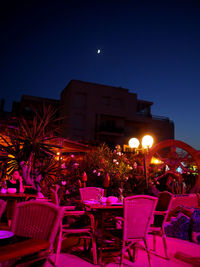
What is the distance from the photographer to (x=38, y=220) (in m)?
2.11

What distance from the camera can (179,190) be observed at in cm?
914

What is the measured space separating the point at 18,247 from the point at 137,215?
212 centimetres

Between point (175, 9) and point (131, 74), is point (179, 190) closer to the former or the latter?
point (175, 9)

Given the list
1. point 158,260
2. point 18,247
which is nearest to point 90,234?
point 158,260

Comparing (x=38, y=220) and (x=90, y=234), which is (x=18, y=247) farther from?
(x=90, y=234)

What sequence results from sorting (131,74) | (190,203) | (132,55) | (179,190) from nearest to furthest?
(190,203)
(179,190)
(132,55)
(131,74)

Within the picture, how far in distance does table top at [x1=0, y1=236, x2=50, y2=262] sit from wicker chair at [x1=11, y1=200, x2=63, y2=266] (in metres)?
0.35

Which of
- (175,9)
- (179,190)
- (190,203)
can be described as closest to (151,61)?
(175,9)

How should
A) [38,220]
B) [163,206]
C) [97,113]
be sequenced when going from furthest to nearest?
[97,113]
[163,206]
[38,220]

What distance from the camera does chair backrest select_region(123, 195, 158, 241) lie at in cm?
326

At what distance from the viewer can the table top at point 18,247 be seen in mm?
1364

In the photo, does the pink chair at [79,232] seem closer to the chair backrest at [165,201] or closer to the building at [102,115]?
the chair backrest at [165,201]

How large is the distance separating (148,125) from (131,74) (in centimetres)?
722

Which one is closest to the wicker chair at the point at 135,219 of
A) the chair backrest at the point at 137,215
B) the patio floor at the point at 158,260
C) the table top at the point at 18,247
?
the chair backrest at the point at 137,215
